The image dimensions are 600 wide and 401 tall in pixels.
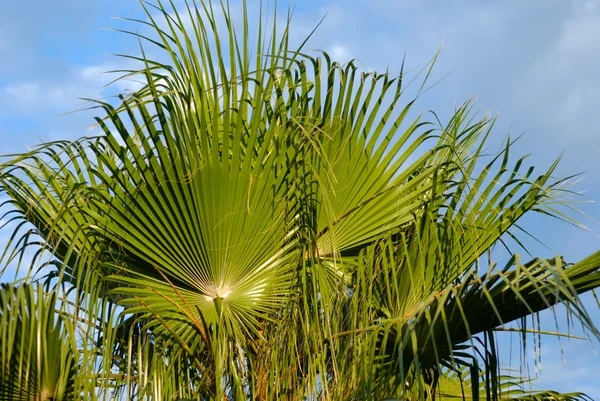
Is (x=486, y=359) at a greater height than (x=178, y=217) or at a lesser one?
lesser

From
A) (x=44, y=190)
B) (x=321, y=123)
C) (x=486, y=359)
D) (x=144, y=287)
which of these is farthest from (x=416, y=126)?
(x=44, y=190)

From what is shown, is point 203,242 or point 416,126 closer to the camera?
point 203,242

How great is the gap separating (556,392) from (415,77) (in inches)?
71.2

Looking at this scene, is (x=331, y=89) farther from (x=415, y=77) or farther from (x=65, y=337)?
(x=65, y=337)

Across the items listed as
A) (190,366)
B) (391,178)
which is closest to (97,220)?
(190,366)

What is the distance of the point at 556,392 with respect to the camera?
3.94 meters

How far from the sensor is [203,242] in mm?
3018

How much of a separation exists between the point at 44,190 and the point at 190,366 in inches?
40.2

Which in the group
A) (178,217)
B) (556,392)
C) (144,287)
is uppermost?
(178,217)

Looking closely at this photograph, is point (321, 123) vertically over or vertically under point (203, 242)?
over

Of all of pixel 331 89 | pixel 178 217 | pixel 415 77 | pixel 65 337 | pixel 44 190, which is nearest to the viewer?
pixel 65 337

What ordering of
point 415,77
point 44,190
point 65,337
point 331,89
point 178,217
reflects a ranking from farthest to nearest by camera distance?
1. point 415,77
2. point 331,89
3. point 44,190
4. point 178,217
5. point 65,337

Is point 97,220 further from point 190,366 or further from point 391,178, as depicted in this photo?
point 391,178

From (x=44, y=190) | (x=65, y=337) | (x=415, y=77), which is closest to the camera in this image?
(x=65, y=337)
